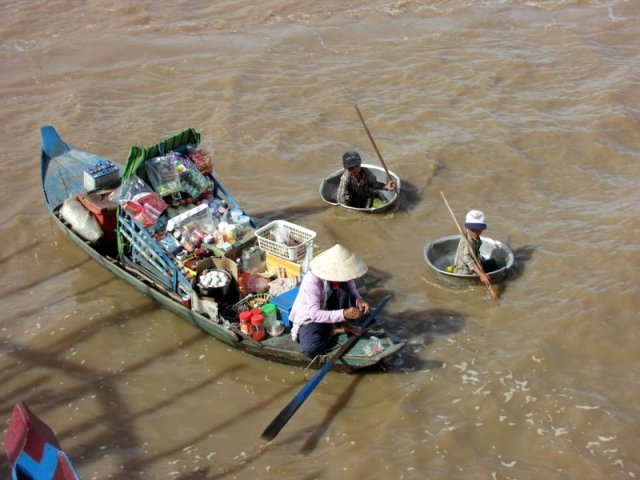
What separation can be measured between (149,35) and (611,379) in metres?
11.6

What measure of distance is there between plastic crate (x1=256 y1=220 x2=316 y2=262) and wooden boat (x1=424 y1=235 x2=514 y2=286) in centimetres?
134

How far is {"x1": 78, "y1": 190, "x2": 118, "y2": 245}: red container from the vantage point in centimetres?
728

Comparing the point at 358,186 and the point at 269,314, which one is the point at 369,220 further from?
the point at 269,314

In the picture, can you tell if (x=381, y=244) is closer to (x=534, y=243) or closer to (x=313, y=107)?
(x=534, y=243)

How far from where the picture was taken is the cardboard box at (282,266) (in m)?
6.51

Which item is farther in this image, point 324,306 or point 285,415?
point 324,306

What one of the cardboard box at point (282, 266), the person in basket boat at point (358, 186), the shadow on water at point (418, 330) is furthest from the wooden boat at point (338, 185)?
the cardboard box at point (282, 266)

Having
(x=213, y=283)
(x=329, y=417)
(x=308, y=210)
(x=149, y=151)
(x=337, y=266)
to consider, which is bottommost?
(x=329, y=417)

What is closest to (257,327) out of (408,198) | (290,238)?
(290,238)

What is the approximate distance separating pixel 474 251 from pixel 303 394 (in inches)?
103

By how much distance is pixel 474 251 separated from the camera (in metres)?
6.96

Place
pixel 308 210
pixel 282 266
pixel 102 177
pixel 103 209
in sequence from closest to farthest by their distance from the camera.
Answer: pixel 282 266, pixel 103 209, pixel 102 177, pixel 308 210

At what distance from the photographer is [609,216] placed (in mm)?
8180

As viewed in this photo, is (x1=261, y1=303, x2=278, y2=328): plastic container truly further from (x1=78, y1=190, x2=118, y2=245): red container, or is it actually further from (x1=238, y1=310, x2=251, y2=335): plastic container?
(x1=78, y1=190, x2=118, y2=245): red container
